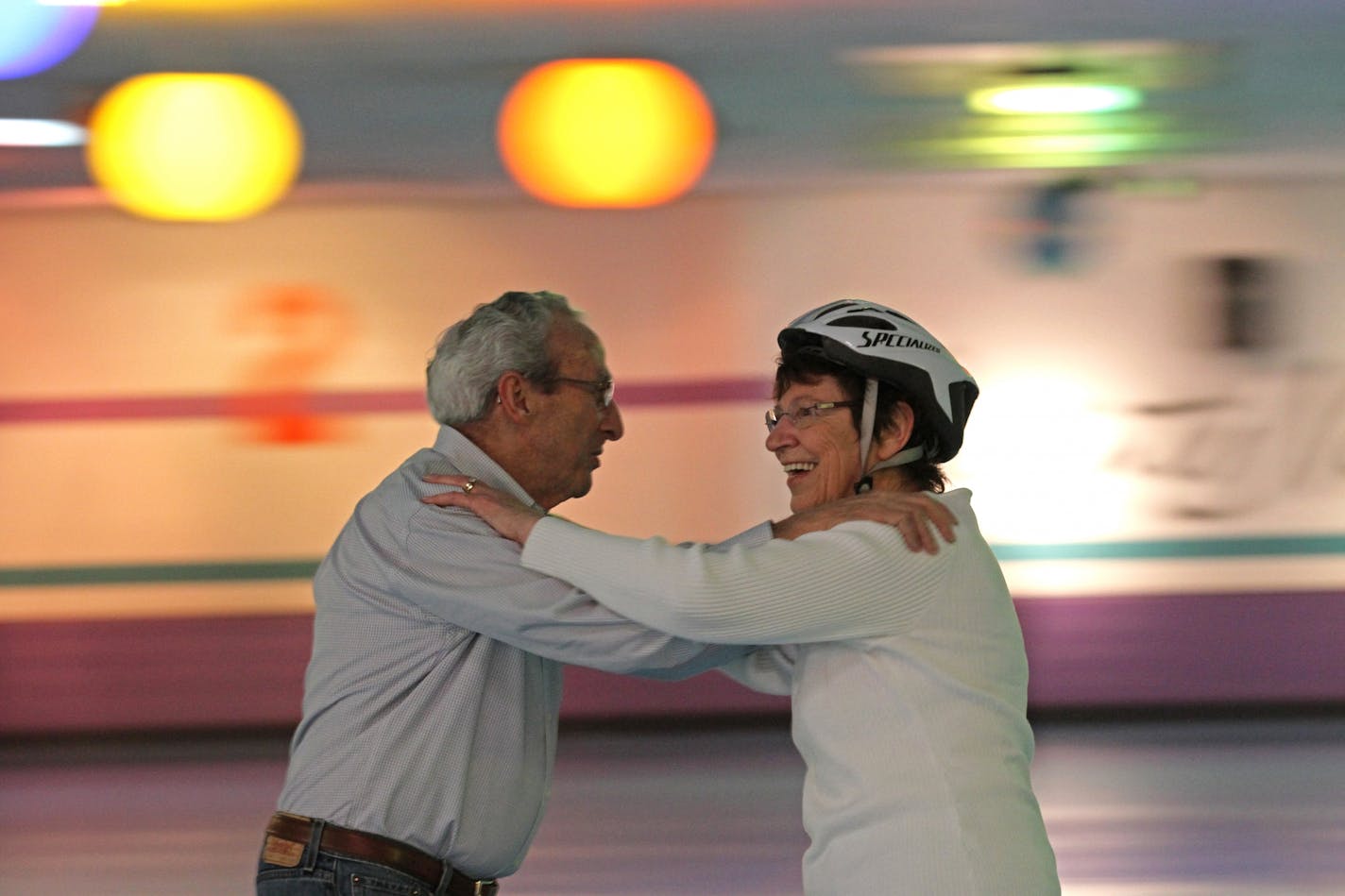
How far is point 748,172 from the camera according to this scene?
6230mm

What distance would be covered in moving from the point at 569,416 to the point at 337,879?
26.2 inches

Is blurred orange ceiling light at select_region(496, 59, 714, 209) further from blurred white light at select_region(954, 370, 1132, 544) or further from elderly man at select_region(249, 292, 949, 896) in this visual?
elderly man at select_region(249, 292, 949, 896)

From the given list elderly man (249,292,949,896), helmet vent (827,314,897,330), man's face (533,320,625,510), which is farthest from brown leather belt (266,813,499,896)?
helmet vent (827,314,897,330)

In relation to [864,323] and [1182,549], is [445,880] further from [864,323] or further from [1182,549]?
[1182,549]

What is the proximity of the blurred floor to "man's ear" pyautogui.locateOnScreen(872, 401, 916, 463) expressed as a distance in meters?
2.74

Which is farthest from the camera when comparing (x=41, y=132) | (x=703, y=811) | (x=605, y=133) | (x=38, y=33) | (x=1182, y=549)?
(x=1182, y=549)

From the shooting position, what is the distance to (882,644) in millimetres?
1772

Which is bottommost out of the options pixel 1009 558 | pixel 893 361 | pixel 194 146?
pixel 1009 558

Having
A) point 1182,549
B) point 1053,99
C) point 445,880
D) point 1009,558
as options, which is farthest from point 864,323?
point 1182,549

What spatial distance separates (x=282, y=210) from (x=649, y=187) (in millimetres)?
1412

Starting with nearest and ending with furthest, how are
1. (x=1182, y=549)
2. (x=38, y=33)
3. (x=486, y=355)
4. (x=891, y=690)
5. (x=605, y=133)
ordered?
(x=891, y=690)
(x=486, y=355)
(x=605, y=133)
(x=38, y=33)
(x=1182, y=549)

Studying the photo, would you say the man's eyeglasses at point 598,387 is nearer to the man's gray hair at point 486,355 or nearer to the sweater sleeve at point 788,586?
the man's gray hair at point 486,355

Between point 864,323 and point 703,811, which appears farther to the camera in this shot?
point 703,811

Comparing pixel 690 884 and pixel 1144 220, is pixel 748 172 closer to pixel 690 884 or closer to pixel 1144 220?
pixel 1144 220
